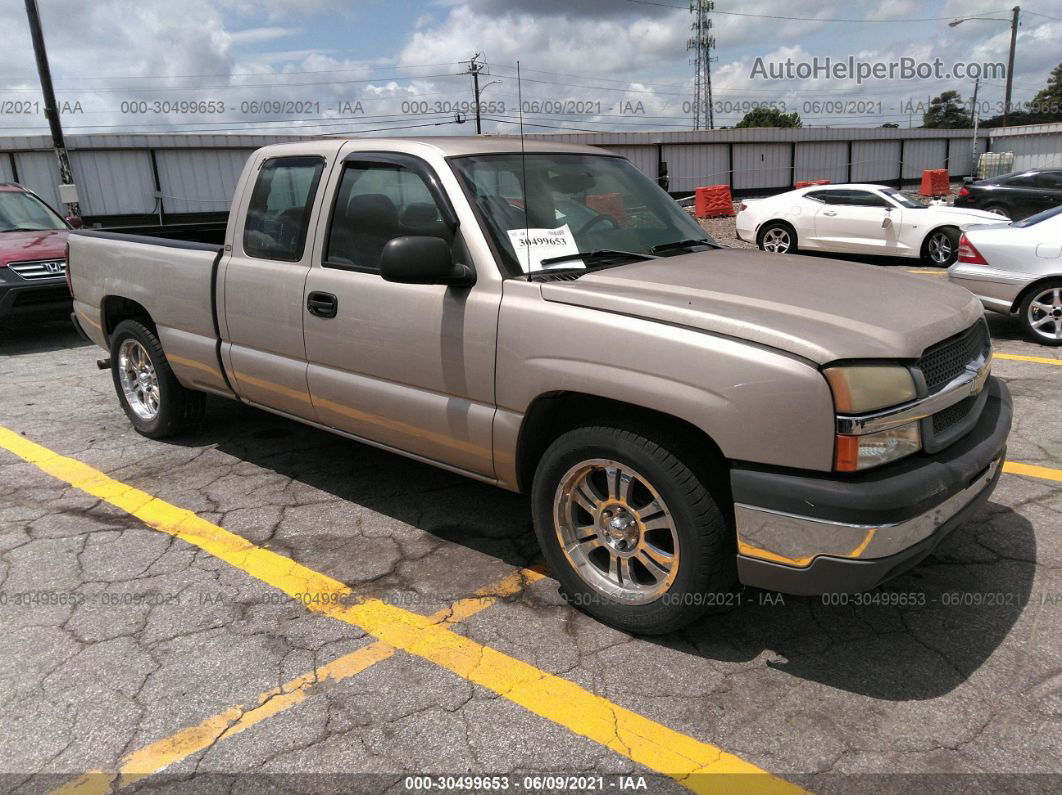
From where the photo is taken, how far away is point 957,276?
7.93 metres

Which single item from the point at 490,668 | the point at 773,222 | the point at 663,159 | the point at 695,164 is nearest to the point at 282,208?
the point at 490,668

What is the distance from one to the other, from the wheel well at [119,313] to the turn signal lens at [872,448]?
4503mm

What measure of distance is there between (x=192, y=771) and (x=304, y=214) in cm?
266

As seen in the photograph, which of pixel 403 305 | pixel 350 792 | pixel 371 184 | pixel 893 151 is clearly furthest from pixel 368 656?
pixel 893 151

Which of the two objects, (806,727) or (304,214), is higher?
(304,214)

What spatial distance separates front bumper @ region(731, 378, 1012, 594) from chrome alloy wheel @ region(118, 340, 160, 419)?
4279mm

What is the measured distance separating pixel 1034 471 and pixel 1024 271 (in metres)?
3.92

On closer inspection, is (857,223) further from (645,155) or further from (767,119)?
(767,119)

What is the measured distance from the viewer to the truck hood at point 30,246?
8852mm

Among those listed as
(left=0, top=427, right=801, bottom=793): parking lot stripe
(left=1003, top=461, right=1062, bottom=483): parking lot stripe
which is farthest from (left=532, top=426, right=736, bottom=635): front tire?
(left=1003, top=461, right=1062, bottom=483): parking lot stripe

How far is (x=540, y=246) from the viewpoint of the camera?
3.35 meters

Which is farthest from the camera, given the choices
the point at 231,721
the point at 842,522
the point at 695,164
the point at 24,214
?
the point at 695,164

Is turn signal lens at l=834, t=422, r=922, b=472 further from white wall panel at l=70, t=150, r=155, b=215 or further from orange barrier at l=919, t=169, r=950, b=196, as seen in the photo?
orange barrier at l=919, t=169, r=950, b=196

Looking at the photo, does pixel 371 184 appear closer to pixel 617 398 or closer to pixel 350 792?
pixel 617 398
